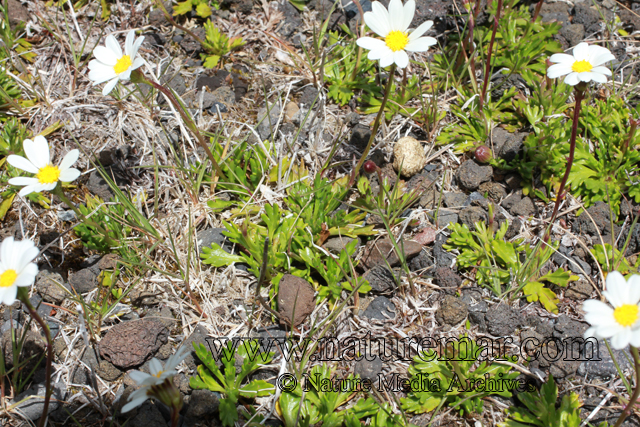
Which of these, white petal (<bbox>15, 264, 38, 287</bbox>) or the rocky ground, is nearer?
white petal (<bbox>15, 264, 38, 287</bbox>)

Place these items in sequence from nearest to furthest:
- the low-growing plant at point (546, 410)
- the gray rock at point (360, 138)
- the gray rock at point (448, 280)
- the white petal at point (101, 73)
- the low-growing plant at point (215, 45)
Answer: the low-growing plant at point (546, 410)
the white petal at point (101, 73)
the gray rock at point (448, 280)
the gray rock at point (360, 138)
the low-growing plant at point (215, 45)

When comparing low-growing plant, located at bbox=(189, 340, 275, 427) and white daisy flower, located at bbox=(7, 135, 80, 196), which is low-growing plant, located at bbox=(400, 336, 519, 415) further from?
white daisy flower, located at bbox=(7, 135, 80, 196)

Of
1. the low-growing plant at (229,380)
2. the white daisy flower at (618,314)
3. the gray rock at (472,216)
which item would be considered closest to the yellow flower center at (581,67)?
the gray rock at (472,216)

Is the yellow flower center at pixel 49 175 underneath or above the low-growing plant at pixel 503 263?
underneath

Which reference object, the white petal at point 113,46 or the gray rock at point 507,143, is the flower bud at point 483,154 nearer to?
the gray rock at point 507,143

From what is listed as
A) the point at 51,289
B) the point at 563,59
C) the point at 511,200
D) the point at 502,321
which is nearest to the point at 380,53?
the point at 563,59

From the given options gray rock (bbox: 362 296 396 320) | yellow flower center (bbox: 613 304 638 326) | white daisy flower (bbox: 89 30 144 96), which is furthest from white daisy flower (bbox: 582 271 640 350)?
white daisy flower (bbox: 89 30 144 96)

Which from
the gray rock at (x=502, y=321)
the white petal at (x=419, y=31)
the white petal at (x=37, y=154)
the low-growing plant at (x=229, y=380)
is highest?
the white petal at (x=419, y=31)

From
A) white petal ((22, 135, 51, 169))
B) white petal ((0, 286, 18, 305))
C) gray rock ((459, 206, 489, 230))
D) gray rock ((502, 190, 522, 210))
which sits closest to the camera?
white petal ((0, 286, 18, 305))
